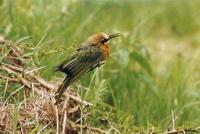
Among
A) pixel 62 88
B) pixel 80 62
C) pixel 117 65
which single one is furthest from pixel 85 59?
pixel 117 65

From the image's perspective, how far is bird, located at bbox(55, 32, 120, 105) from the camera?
372 cm

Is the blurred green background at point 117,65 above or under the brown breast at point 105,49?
above

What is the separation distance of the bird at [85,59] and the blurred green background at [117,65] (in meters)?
0.16

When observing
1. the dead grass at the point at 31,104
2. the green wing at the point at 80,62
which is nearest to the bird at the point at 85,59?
the green wing at the point at 80,62

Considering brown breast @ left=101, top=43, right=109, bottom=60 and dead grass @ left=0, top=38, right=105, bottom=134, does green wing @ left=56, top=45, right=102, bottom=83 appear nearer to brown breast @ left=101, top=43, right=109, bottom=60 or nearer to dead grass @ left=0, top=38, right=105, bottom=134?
brown breast @ left=101, top=43, right=109, bottom=60

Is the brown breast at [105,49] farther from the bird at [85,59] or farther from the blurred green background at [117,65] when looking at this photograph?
the blurred green background at [117,65]

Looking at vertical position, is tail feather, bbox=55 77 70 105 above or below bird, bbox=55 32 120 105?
below

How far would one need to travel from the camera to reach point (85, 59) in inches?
148

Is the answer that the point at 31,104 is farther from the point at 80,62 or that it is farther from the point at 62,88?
the point at 80,62

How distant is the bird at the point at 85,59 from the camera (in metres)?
3.72

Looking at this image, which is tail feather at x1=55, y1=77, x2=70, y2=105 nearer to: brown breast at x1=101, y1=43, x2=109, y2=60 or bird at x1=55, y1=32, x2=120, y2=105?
bird at x1=55, y1=32, x2=120, y2=105

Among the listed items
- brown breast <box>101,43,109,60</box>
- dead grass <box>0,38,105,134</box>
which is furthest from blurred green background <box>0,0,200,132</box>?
brown breast <box>101,43,109,60</box>

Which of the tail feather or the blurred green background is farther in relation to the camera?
the blurred green background

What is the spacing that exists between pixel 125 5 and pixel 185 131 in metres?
3.96
